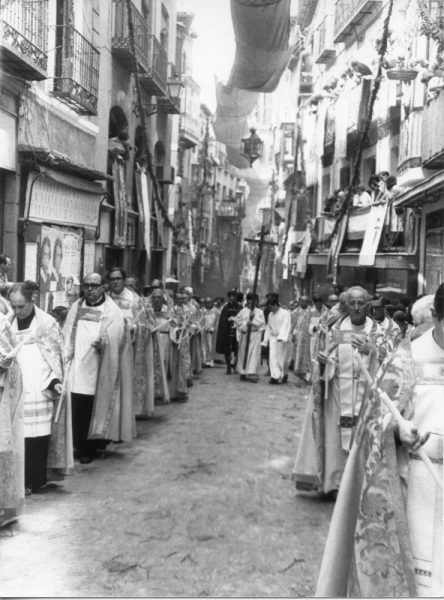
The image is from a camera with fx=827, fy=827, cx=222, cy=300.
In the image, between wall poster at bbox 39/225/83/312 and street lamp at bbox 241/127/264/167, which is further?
street lamp at bbox 241/127/264/167

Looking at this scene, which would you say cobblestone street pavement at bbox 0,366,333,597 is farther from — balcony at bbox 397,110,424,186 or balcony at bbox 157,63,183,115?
balcony at bbox 397,110,424,186

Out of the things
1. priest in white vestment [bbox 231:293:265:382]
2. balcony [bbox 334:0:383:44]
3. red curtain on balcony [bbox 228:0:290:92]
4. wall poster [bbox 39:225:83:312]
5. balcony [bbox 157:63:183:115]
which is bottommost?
priest in white vestment [bbox 231:293:265:382]

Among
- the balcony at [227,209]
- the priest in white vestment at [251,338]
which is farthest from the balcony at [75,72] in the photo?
the balcony at [227,209]

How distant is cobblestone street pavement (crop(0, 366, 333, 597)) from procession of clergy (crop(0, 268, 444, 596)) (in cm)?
29

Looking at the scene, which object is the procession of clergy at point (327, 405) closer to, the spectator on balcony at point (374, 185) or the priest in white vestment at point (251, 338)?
the priest in white vestment at point (251, 338)

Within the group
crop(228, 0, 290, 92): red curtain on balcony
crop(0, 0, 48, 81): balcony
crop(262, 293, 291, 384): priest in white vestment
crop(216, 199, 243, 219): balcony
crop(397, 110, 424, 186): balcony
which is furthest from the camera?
crop(216, 199, 243, 219): balcony

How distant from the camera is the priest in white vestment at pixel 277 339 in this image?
14.7m

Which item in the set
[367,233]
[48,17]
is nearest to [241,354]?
[367,233]

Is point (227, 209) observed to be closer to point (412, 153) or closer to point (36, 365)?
point (412, 153)

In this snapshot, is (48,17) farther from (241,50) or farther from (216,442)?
(216,442)

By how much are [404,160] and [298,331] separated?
392 centimetres

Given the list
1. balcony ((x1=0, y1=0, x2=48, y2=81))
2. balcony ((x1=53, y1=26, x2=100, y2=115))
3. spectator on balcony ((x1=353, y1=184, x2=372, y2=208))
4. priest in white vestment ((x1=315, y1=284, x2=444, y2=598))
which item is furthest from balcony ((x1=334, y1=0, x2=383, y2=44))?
priest in white vestment ((x1=315, y1=284, x2=444, y2=598))

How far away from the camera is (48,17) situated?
931 centimetres

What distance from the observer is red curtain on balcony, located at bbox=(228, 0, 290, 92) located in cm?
656
